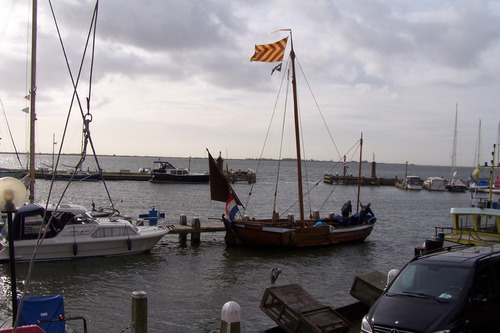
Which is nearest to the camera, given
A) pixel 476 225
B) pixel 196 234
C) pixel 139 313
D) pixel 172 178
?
pixel 139 313

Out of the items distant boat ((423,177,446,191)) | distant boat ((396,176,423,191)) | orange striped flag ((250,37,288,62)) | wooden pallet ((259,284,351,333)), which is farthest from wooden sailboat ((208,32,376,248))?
distant boat ((423,177,446,191))

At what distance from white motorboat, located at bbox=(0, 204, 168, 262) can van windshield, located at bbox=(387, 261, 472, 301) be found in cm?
1648

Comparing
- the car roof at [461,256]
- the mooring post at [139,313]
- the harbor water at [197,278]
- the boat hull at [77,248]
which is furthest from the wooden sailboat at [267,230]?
the mooring post at [139,313]

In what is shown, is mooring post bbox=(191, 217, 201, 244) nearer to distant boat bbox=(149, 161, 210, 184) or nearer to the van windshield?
the van windshield

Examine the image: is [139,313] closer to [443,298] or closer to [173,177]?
[443,298]

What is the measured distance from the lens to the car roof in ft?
31.3

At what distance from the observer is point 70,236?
22.5 m

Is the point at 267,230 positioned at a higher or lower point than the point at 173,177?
lower

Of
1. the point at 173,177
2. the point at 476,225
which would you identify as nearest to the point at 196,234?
the point at 476,225

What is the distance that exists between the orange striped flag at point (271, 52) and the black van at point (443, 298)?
1790 cm

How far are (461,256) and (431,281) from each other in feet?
3.54

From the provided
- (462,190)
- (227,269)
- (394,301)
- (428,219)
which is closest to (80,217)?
(227,269)

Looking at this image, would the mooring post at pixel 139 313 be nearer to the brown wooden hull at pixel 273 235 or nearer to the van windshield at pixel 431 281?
the van windshield at pixel 431 281

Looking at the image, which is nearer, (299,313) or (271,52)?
(299,313)
